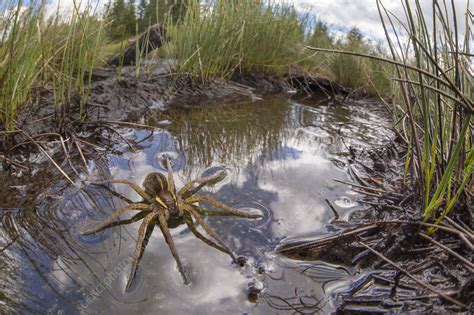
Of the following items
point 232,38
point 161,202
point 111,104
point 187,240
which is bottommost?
point 187,240

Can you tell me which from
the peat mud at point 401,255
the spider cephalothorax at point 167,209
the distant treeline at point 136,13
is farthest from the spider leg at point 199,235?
the distant treeline at point 136,13

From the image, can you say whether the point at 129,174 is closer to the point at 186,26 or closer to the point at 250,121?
the point at 250,121

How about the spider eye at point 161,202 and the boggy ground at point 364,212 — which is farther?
the spider eye at point 161,202

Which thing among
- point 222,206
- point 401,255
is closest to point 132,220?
point 222,206

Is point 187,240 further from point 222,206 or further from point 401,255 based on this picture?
point 401,255

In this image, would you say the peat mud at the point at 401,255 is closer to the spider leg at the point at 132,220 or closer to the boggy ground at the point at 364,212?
the boggy ground at the point at 364,212
